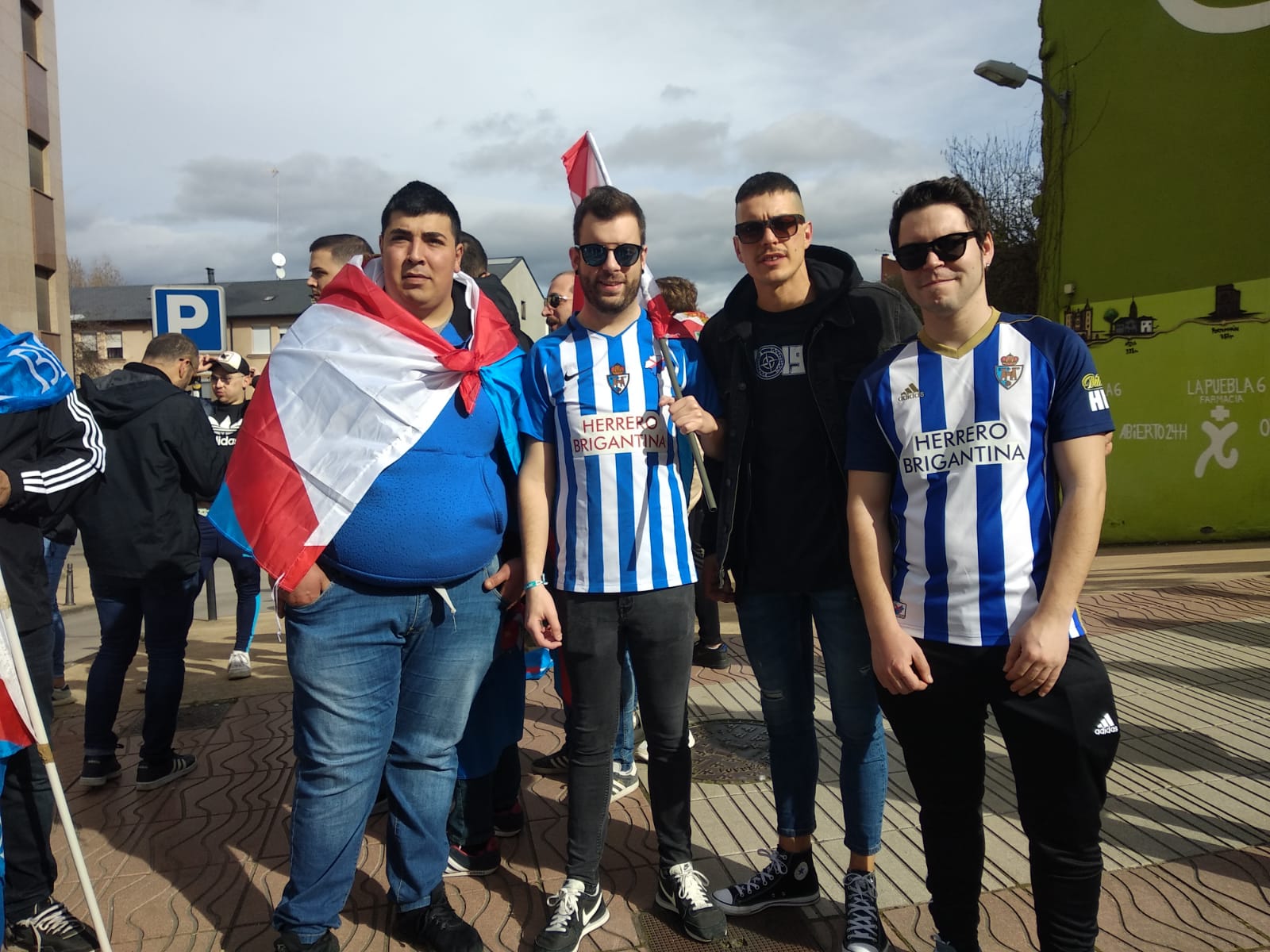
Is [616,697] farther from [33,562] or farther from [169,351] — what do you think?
[169,351]

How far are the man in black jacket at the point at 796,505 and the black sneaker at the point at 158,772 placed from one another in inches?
110

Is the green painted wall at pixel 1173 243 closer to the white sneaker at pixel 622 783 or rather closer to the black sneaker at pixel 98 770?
the white sneaker at pixel 622 783

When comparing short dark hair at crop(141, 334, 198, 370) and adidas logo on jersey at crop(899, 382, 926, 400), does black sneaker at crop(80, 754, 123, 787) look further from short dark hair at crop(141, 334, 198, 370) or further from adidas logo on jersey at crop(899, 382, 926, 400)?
adidas logo on jersey at crop(899, 382, 926, 400)

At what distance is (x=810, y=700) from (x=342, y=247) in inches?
110

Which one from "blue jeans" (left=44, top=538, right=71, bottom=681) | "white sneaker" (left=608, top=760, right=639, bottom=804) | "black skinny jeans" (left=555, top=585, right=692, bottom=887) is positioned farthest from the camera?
"blue jeans" (left=44, top=538, right=71, bottom=681)

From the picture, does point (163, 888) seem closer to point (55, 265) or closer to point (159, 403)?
point (159, 403)

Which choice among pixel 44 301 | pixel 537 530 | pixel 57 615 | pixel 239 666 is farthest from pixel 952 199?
pixel 44 301

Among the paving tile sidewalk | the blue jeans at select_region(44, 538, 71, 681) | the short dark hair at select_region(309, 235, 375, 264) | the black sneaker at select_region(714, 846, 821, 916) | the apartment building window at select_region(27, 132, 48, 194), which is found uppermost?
the apartment building window at select_region(27, 132, 48, 194)

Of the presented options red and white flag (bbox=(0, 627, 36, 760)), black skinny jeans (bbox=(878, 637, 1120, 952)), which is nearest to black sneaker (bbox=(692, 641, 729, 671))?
black skinny jeans (bbox=(878, 637, 1120, 952))

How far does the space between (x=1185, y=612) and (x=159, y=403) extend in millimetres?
7003

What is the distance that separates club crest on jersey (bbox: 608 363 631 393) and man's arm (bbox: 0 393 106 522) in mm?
1735

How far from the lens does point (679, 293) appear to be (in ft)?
17.9

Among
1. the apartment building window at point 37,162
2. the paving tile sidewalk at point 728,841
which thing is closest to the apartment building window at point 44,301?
the apartment building window at point 37,162

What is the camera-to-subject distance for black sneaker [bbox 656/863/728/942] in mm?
2740
